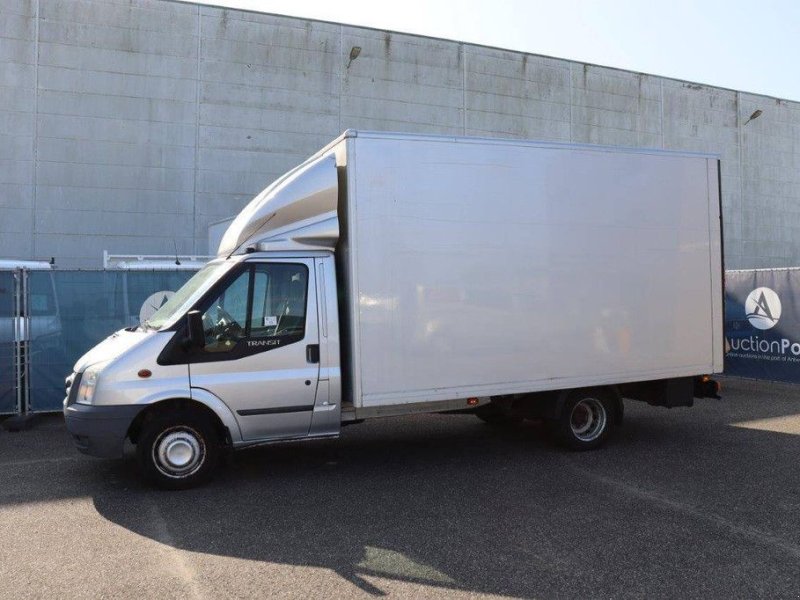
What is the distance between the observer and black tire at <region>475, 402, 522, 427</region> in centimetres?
744

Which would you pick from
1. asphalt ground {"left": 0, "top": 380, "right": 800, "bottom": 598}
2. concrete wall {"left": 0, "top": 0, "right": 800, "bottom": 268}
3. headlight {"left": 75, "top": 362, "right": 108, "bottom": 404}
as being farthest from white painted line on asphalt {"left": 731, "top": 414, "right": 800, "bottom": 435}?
concrete wall {"left": 0, "top": 0, "right": 800, "bottom": 268}

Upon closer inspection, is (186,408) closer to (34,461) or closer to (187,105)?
(34,461)

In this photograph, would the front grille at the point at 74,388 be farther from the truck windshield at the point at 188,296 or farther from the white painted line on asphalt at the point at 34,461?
the white painted line on asphalt at the point at 34,461

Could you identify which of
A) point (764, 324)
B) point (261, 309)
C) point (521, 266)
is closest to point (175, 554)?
point (261, 309)

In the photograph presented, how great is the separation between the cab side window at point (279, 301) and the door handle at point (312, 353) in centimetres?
13

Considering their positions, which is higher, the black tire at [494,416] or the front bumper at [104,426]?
the front bumper at [104,426]

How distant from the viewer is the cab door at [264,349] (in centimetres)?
575

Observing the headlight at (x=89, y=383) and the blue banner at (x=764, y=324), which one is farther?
the blue banner at (x=764, y=324)

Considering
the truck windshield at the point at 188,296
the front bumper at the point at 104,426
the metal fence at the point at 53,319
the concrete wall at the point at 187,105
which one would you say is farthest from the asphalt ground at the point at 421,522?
the concrete wall at the point at 187,105

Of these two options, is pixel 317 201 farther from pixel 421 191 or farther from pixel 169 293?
pixel 169 293

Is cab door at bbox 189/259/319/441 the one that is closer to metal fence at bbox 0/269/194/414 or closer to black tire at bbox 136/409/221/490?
black tire at bbox 136/409/221/490

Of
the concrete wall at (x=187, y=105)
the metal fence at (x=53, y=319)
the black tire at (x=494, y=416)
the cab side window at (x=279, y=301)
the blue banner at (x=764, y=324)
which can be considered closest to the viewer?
the cab side window at (x=279, y=301)

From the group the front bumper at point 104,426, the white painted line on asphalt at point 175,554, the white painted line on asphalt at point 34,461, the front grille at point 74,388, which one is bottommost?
the white painted line on asphalt at point 175,554

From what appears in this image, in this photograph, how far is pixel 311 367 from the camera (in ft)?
19.5
